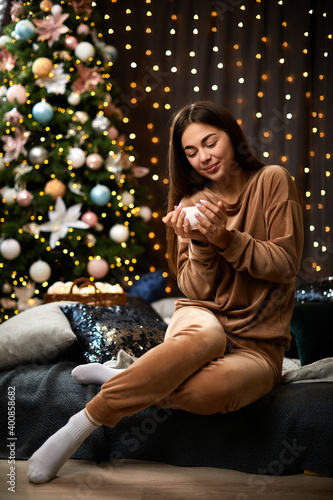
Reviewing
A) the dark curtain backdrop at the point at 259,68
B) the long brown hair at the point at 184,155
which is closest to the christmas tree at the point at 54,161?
the dark curtain backdrop at the point at 259,68

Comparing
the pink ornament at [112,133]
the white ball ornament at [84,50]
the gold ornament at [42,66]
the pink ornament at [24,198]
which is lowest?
the pink ornament at [24,198]

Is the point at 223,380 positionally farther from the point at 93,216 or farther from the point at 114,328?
the point at 93,216

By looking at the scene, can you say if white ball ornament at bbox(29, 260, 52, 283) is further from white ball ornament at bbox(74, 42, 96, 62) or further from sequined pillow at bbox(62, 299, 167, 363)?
white ball ornament at bbox(74, 42, 96, 62)

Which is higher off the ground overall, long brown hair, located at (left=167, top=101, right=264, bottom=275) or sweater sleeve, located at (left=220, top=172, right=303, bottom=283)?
long brown hair, located at (left=167, top=101, right=264, bottom=275)

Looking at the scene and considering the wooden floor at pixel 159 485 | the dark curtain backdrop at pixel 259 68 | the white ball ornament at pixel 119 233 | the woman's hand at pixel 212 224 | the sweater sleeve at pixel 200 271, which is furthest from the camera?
the dark curtain backdrop at pixel 259 68

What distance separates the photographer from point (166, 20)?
4148 millimetres

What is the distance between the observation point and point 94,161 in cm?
339

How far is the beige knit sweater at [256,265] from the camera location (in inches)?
60.1

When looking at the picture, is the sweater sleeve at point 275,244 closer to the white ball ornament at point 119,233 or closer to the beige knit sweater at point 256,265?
the beige knit sweater at point 256,265

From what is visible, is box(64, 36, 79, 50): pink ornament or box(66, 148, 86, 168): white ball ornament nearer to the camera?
box(66, 148, 86, 168): white ball ornament

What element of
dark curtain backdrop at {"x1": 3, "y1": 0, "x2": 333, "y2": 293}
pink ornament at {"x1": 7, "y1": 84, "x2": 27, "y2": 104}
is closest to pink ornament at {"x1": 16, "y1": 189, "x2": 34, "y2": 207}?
pink ornament at {"x1": 7, "y1": 84, "x2": 27, "y2": 104}

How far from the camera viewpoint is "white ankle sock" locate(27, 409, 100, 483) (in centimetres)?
141

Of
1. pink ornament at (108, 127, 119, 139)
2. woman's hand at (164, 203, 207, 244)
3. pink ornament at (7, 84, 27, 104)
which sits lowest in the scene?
woman's hand at (164, 203, 207, 244)

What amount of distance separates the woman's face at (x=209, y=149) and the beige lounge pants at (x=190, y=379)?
0.48 meters
